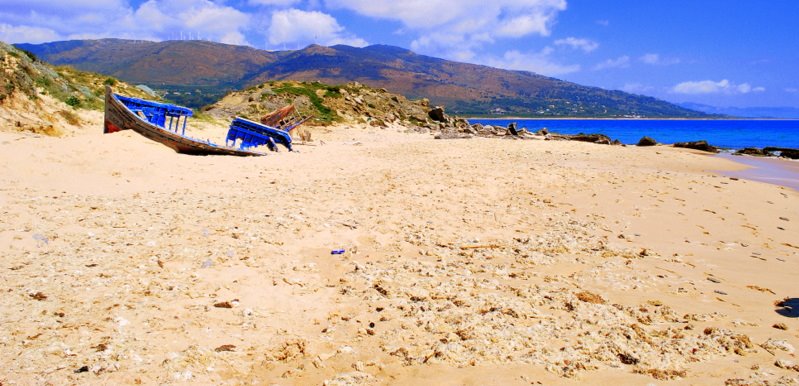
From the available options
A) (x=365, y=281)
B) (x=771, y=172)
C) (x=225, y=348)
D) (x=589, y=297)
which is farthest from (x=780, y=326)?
(x=771, y=172)

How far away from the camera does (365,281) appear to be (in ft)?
20.1

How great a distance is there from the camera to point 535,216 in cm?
1007

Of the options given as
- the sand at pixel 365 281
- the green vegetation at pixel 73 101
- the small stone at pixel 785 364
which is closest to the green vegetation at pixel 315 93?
the green vegetation at pixel 73 101

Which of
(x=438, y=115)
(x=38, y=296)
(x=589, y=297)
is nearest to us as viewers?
(x=38, y=296)

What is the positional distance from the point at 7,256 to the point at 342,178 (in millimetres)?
8290

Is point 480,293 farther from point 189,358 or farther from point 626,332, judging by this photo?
point 189,358

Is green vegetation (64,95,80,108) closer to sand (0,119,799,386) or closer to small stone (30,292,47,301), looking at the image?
sand (0,119,799,386)

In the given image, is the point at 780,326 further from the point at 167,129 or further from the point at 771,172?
the point at 771,172

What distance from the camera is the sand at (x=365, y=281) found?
4.12m

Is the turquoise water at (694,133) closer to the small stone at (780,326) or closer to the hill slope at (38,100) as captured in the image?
the small stone at (780,326)

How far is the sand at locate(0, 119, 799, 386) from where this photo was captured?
4.12 metres

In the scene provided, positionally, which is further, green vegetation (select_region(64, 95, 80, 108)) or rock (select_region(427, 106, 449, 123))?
rock (select_region(427, 106, 449, 123))

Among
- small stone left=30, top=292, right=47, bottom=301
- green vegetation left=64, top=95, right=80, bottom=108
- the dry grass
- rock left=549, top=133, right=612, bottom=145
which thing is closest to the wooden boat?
green vegetation left=64, top=95, right=80, bottom=108

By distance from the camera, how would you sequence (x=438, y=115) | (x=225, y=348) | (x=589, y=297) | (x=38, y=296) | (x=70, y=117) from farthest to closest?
(x=438, y=115)
(x=70, y=117)
(x=589, y=297)
(x=38, y=296)
(x=225, y=348)
